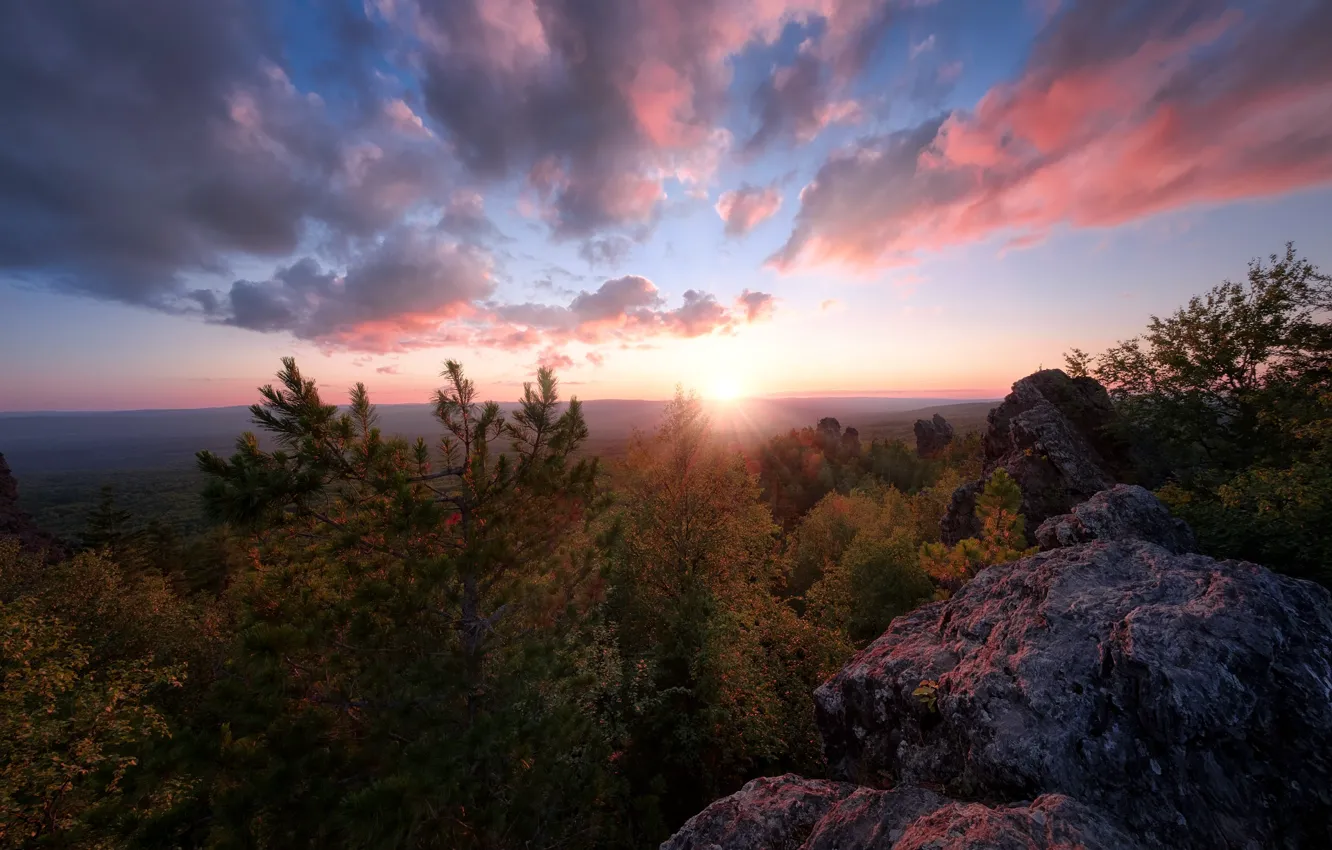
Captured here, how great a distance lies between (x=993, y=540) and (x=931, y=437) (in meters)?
91.0

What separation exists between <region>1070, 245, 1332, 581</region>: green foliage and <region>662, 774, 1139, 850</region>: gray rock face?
35.5ft

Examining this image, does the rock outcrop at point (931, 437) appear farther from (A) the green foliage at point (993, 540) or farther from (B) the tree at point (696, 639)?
(A) the green foliage at point (993, 540)

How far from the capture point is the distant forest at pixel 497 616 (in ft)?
23.4

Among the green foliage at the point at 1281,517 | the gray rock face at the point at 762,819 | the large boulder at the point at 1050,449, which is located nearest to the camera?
the gray rock face at the point at 762,819

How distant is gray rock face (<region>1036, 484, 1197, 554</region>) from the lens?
1045 centimetres

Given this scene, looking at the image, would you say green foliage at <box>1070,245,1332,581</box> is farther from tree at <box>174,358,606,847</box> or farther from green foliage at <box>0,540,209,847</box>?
green foliage at <box>0,540,209,847</box>

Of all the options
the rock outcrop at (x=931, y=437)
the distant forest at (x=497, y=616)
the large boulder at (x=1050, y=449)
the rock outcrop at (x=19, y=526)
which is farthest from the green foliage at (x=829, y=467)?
the rock outcrop at (x=19, y=526)

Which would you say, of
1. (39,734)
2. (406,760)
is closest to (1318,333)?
(406,760)

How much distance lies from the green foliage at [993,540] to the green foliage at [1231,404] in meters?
3.84

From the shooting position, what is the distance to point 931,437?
9156cm

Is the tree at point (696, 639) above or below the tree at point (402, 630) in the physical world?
below

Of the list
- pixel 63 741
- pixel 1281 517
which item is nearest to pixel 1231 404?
pixel 1281 517

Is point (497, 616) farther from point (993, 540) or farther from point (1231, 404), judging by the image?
point (1231, 404)

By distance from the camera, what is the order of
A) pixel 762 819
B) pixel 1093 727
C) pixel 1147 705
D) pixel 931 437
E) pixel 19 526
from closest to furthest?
pixel 1147 705 → pixel 1093 727 → pixel 762 819 → pixel 19 526 → pixel 931 437
